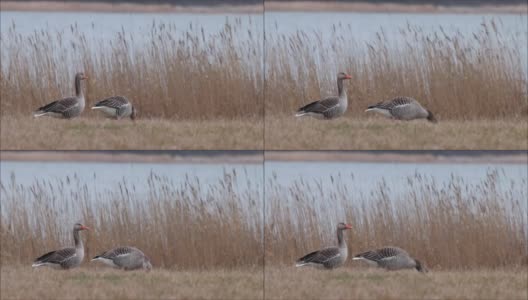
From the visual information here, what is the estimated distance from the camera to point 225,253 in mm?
15195

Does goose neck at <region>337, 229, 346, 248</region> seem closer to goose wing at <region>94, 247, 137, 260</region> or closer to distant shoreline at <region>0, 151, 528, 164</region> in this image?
distant shoreline at <region>0, 151, 528, 164</region>

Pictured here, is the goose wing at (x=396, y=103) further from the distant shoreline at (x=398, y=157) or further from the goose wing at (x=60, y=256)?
the goose wing at (x=60, y=256)

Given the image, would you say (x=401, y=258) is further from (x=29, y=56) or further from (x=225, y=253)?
(x=29, y=56)

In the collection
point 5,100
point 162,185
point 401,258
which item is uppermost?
point 5,100

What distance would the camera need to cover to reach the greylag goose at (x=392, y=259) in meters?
15.1

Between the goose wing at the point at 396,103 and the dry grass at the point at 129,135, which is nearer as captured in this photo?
the dry grass at the point at 129,135

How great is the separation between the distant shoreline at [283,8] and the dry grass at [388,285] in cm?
308

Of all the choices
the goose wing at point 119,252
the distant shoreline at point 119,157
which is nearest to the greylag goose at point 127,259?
the goose wing at point 119,252

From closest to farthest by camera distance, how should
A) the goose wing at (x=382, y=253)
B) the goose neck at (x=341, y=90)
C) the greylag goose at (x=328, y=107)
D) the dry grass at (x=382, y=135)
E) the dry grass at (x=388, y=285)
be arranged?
the dry grass at (x=388, y=285), the dry grass at (x=382, y=135), the goose wing at (x=382, y=253), the greylag goose at (x=328, y=107), the goose neck at (x=341, y=90)

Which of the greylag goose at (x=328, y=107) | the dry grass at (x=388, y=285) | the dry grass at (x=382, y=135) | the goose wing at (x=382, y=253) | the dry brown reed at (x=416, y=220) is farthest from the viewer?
the greylag goose at (x=328, y=107)

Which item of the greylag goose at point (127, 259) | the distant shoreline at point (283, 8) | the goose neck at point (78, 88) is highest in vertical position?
the distant shoreline at point (283, 8)

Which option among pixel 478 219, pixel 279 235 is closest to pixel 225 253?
pixel 279 235

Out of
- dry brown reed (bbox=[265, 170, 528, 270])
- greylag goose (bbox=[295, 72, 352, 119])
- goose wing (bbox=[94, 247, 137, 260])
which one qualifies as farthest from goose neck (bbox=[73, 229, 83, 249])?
greylag goose (bbox=[295, 72, 352, 119])

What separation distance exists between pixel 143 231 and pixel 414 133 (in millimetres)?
3356
